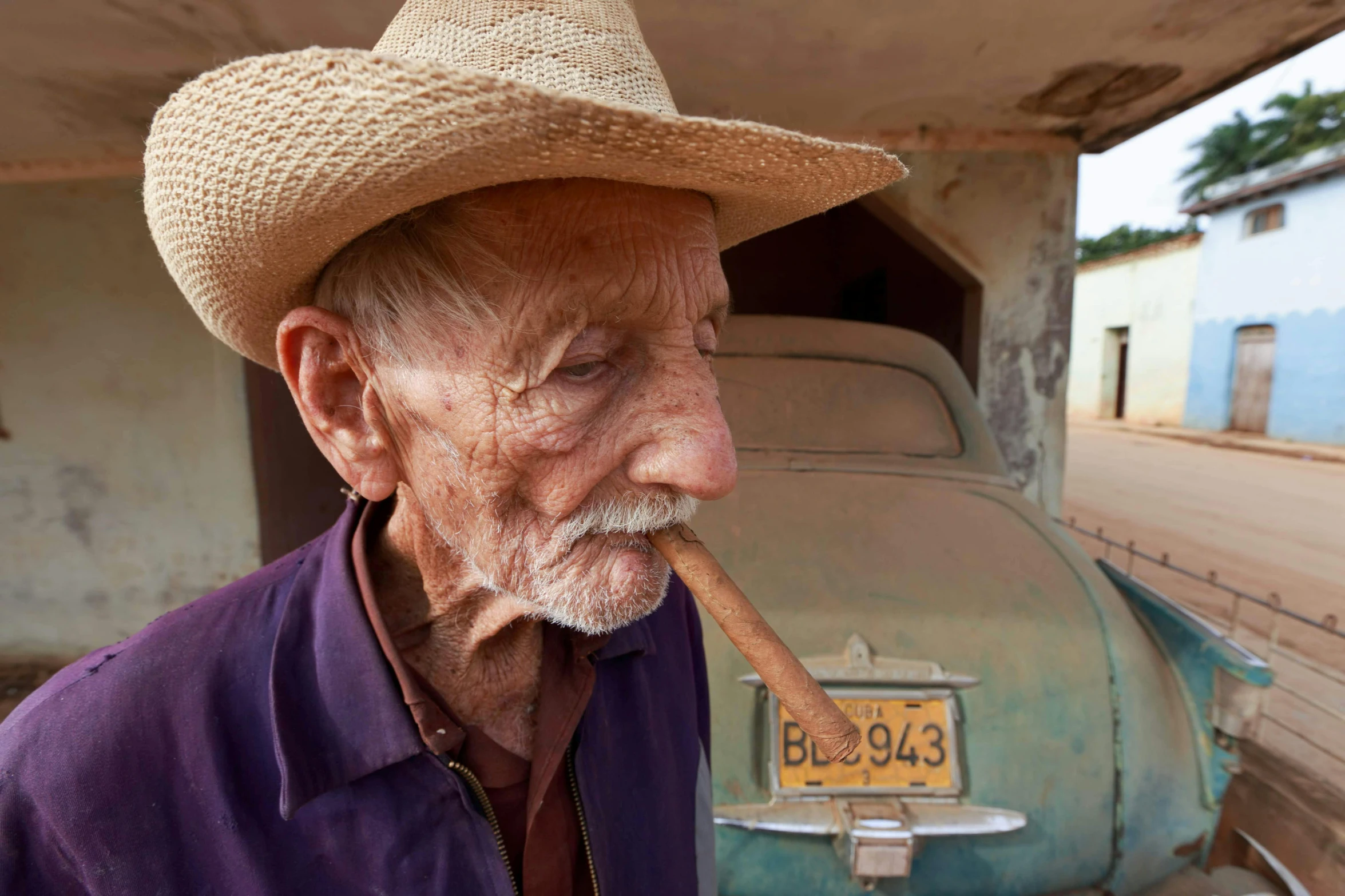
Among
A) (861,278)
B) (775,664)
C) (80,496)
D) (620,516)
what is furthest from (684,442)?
(861,278)

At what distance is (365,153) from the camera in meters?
0.63

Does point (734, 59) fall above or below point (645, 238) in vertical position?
above

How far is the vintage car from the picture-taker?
1706mm

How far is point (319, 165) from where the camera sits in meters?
0.65

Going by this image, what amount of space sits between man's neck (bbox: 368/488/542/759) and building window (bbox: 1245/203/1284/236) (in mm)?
19747

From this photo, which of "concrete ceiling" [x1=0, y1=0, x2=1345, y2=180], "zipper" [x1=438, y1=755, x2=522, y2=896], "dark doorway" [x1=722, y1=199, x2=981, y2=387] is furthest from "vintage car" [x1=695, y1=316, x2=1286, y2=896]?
"dark doorway" [x1=722, y1=199, x2=981, y2=387]

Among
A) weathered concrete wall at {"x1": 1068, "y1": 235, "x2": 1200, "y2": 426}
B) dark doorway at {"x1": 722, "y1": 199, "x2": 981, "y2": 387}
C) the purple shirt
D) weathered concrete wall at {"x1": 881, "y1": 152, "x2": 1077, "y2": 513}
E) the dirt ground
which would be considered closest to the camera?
the purple shirt

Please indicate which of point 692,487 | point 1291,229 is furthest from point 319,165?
point 1291,229

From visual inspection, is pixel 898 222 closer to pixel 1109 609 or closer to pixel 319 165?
pixel 1109 609

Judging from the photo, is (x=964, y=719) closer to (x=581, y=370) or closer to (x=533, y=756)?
(x=533, y=756)

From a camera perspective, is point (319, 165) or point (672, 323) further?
point (672, 323)

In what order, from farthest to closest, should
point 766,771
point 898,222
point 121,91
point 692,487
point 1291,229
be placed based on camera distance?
point 1291,229 < point 898,222 < point 121,91 < point 766,771 < point 692,487

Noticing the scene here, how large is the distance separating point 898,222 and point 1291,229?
15.6 m

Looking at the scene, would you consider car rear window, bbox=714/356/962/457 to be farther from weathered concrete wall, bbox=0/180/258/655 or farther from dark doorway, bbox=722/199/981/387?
weathered concrete wall, bbox=0/180/258/655
